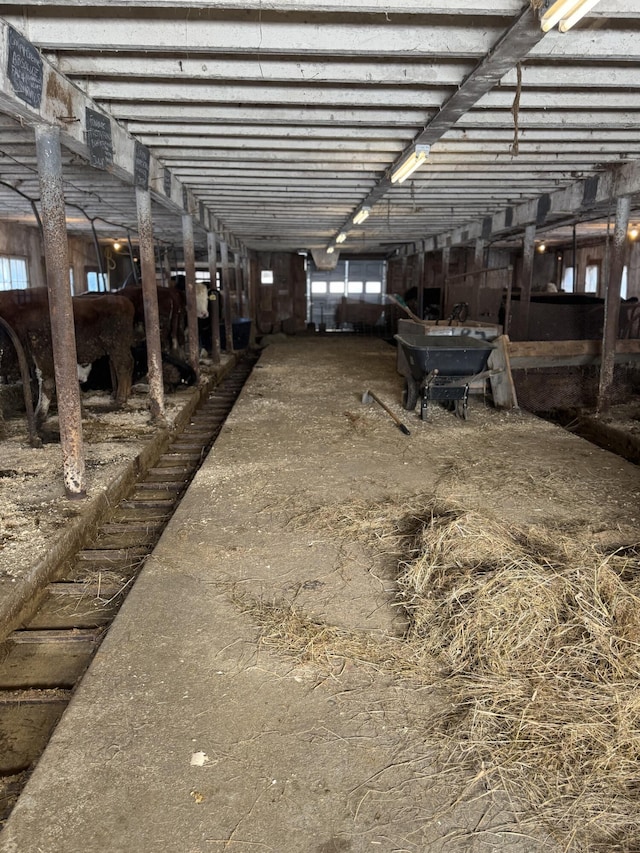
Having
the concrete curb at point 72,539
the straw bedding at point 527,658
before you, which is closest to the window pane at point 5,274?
the concrete curb at point 72,539

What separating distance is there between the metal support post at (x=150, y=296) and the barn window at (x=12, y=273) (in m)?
7.95

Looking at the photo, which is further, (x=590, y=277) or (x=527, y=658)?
(x=590, y=277)

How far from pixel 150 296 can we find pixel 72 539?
11.3 feet

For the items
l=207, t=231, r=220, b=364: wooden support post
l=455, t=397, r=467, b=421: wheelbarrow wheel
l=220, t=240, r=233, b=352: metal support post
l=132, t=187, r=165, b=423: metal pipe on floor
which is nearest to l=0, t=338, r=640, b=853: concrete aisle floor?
l=455, t=397, r=467, b=421: wheelbarrow wheel

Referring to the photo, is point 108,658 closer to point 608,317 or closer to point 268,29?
point 268,29

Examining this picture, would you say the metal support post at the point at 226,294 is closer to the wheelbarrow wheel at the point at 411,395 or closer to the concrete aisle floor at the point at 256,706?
the wheelbarrow wheel at the point at 411,395

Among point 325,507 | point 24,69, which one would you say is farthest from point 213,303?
point 325,507

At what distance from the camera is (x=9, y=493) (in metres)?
4.18

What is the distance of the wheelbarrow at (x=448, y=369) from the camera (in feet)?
20.4

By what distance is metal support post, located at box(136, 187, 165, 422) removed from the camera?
20.0 feet

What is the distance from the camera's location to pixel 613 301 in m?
6.74

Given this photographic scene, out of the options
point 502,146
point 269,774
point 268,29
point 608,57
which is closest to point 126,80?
point 268,29

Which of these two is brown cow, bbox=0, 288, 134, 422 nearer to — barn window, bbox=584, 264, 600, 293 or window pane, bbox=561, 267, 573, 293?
barn window, bbox=584, 264, 600, 293

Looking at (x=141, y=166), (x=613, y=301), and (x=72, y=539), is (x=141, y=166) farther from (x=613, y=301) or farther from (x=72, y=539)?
(x=613, y=301)
